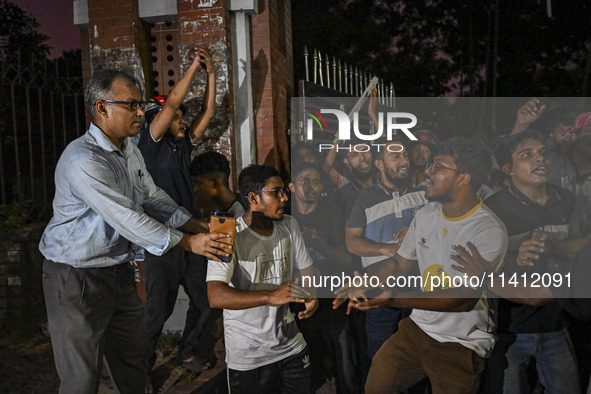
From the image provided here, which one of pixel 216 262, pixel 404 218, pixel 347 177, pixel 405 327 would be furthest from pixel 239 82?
pixel 405 327

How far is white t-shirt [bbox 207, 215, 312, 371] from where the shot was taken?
2.53 metres

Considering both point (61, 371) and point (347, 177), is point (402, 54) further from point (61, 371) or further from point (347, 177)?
point (61, 371)

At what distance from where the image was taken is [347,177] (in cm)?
428

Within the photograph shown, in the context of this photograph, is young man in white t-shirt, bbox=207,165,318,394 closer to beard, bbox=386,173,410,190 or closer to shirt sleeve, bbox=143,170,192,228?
shirt sleeve, bbox=143,170,192,228

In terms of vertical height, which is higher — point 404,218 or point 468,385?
point 404,218

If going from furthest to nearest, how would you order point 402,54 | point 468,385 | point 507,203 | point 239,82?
point 402,54, point 239,82, point 507,203, point 468,385

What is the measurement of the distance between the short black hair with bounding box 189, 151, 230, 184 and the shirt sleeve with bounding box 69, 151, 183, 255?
1.54m

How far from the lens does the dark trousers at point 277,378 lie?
2.53 meters

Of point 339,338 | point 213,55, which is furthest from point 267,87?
point 339,338

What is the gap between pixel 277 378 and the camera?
2.59 m

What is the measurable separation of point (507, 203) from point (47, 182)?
14.3 ft

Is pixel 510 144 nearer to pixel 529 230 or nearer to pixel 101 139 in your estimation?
pixel 529 230

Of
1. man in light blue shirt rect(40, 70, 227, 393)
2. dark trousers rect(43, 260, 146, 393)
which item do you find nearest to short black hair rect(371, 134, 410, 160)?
man in light blue shirt rect(40, 70, 227, 393)

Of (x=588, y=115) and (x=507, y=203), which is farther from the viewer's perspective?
(x=588, y=115)
